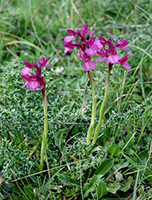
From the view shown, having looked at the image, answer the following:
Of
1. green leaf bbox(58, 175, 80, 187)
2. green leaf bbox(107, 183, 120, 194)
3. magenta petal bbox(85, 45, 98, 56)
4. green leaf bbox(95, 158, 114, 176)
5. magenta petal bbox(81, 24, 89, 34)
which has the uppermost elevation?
magenta petal bbox(81, 24, 89, 34)

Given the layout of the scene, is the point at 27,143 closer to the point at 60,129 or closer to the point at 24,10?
the point at 60,129

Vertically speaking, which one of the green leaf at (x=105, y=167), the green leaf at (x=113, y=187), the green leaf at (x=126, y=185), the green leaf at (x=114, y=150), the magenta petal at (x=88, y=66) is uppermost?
the magenta petal at (x=88, y=66)

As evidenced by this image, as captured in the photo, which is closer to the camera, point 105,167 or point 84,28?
point 84,28

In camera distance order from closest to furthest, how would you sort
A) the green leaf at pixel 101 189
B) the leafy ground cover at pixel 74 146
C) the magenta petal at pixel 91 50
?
the magenta petal at pixel 91 50, the green leaf at pixel 101 189, the leafy ground cover at pixel 74 146

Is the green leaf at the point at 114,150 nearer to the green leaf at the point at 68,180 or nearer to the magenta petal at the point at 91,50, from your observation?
the green leaf at the point at 68,180

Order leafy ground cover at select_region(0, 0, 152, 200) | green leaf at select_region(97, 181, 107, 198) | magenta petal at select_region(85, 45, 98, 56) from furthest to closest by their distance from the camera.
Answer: leafy ground cover at select_region(0, 0, 152, 200) < green leaf at select_region(97, 181, 107, 198) < magenta petal at select_region(85, 45, 98, 56)

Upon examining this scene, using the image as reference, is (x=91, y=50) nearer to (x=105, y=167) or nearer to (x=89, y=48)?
(x=89, y=48)

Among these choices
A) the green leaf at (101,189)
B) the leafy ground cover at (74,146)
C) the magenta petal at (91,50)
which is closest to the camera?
the magenta petal at (91,50)

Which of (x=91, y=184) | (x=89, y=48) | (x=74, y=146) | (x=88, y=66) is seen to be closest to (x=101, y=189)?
(x=91, y=184)

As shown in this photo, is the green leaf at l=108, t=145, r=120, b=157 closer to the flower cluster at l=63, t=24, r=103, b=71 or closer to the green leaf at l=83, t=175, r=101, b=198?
the green leaf at l=83, t=175, r=101, b=198

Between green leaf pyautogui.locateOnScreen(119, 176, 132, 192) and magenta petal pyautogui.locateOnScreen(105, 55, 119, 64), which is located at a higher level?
magenta petal pyautogui.locateOnScreen(105, 55, 119, 64)

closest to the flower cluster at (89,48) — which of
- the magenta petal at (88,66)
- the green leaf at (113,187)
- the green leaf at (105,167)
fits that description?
the magenta petal at (88,66)

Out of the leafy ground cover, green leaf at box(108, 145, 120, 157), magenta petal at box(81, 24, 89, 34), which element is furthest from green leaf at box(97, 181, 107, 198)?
magenta petal at box(81, 24, 89, 34)
